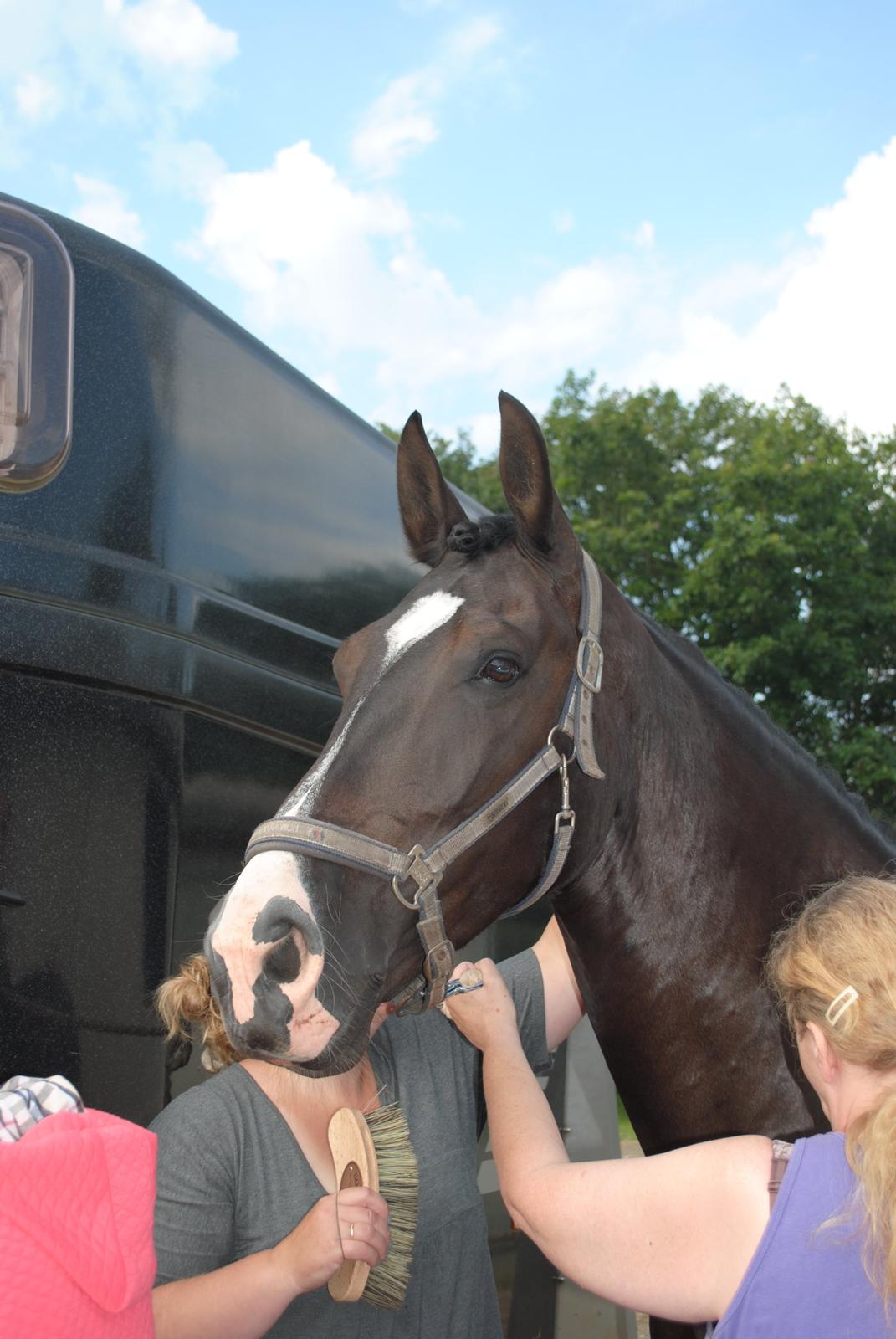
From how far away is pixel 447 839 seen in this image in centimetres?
202

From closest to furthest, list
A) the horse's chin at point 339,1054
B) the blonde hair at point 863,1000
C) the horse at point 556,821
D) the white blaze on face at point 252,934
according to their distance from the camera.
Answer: the blonde hair at point 863,1000 < the white blaze on face at point 252,934 < the horse's chin at point 339,1054 < the horse at point 556,821

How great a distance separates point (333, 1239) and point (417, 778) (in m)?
0.79

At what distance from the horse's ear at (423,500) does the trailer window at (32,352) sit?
0.78 meters

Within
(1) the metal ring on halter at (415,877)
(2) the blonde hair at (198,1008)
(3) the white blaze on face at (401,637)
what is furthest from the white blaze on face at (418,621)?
(2) the blonde hair at (198,1008)

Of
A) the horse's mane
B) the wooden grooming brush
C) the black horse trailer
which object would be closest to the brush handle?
the wooden grooming brush

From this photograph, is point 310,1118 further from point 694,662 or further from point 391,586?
point 391,586

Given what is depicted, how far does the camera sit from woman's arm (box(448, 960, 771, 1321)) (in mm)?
1532

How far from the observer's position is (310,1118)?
2.06m

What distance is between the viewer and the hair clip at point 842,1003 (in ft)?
5.28

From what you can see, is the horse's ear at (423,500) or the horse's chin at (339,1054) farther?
the horse's ear at (423,500)

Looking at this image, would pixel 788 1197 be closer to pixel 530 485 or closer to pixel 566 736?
pixel 566 736

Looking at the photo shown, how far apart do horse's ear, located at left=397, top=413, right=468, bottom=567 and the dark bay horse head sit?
0.08 meters

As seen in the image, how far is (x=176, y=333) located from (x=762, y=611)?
1509cm

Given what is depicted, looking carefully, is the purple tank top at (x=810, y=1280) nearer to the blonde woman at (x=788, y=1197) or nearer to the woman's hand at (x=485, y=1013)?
the blonde woman at (x=788, y=1197)
